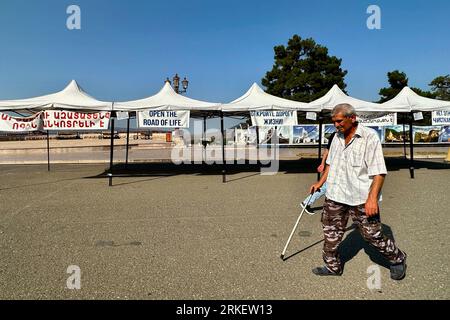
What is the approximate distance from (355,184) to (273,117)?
758 cm

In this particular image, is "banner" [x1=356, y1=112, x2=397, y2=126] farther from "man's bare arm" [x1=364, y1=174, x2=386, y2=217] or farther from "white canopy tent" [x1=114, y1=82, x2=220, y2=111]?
"man's bare arm" [x1=364, y1=174, x2=386, y2=217]

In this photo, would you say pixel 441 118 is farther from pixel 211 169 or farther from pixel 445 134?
pixel 445 134

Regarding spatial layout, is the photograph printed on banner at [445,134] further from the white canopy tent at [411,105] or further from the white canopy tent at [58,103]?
the white canopy tent at [58,103]

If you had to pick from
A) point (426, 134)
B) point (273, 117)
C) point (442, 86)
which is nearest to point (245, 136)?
point (426, 134)

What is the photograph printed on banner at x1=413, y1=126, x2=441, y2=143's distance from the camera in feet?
75.8

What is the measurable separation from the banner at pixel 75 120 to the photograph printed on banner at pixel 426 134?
21.7 metres

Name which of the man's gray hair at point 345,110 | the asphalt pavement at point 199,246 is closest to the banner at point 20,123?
the asphalt pavement at point 199,246

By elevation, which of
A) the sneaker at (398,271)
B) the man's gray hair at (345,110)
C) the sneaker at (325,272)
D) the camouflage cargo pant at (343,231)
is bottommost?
the sneaker at (325,272)

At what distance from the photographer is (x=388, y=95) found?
38688 mm

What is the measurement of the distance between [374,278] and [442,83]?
215 feet

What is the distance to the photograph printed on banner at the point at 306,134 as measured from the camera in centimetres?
2350

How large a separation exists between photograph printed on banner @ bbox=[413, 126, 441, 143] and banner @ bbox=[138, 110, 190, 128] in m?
19.7

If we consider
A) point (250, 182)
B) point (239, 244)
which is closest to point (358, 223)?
point (239, 244)
